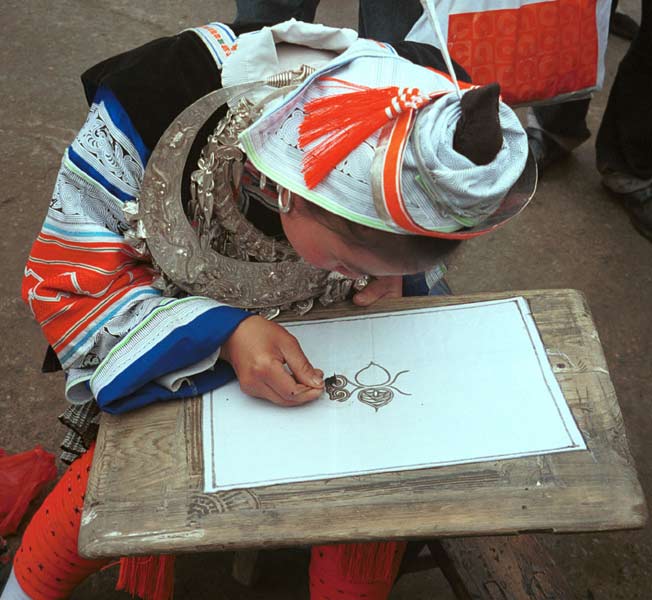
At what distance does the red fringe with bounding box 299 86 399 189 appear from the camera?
2.80ft

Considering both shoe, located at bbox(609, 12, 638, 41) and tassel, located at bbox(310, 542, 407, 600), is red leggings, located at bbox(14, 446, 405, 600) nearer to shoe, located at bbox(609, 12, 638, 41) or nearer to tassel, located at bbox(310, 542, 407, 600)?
tassel, located at bbox(310, 542, 407, 600)

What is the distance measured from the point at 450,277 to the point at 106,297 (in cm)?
138

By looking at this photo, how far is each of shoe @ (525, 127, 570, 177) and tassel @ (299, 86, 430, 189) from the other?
6.09ft

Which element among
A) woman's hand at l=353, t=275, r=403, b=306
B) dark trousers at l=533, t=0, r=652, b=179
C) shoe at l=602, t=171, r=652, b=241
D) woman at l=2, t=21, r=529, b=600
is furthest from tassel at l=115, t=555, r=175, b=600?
dark trousers at l=533, t=0, r=652, b=179

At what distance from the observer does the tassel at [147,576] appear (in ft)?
3.84

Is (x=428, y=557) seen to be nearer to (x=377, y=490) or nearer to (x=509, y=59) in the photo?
(x=377, y=490)

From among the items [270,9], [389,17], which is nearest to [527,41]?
[389,17]

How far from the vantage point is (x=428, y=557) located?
1449 millimetres

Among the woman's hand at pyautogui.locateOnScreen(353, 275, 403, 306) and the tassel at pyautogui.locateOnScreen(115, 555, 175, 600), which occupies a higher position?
the woman's hand at pyautogui.locateOnScreen(353, 275, 403, 306)

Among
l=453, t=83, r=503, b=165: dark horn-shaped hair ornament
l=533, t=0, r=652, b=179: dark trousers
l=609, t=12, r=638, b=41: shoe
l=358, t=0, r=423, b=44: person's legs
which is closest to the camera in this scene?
l=453, t=83, r=503, b=165: dark horn-shaped hair ornament

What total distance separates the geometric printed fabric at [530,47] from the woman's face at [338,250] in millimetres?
932

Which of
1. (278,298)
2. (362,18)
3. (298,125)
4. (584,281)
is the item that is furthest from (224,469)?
(584,281)

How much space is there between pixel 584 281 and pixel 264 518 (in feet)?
5.38

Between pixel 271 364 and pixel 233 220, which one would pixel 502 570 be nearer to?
pixel 271 364
